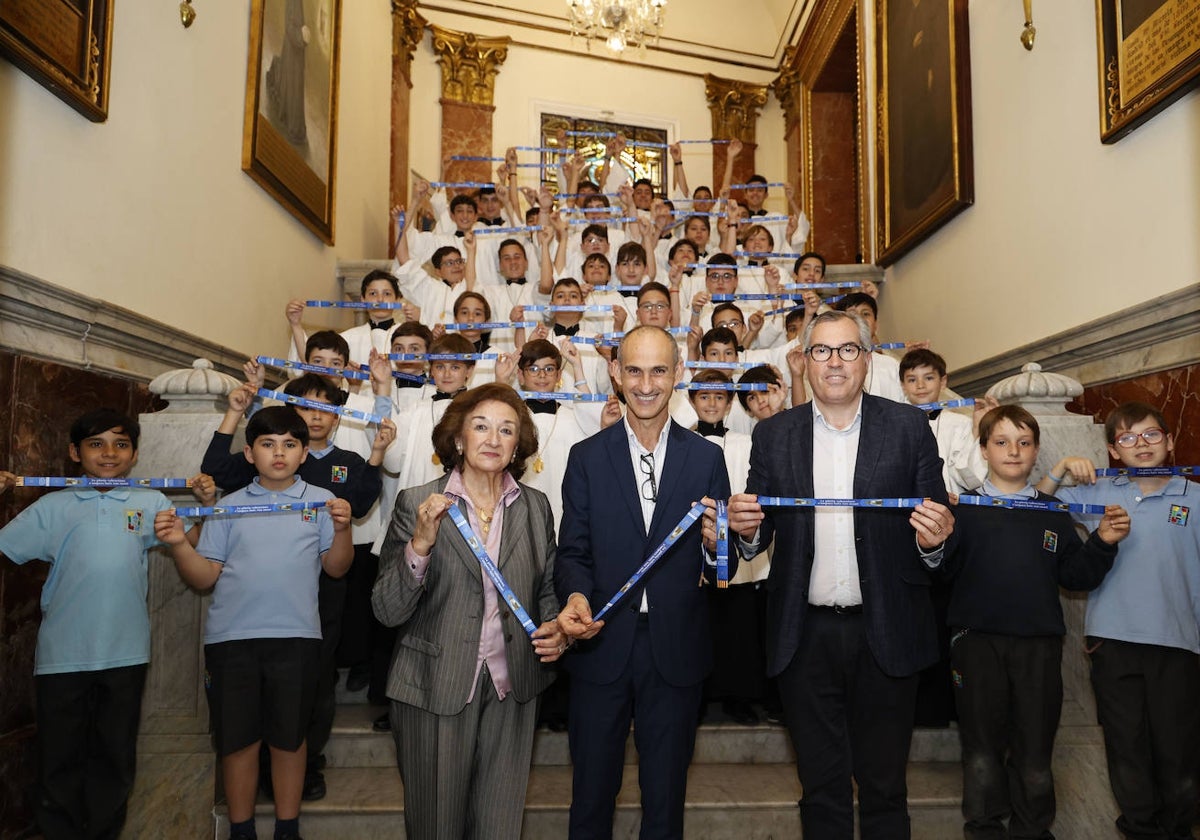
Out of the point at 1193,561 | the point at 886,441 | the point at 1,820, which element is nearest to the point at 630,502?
the point at 886,441

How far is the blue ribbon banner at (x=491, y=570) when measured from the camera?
2758 millimetres

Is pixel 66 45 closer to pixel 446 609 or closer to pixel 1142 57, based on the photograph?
pixel 446 609

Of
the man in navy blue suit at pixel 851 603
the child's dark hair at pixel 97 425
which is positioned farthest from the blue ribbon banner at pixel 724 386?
the child's dark hair at pixel 97 425

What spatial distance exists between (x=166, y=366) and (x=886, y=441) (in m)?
4.42

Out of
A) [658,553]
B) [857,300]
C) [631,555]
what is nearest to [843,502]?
[658,553]

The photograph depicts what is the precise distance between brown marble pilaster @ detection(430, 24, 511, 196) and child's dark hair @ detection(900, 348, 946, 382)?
9749 mm

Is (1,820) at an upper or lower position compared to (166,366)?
lower

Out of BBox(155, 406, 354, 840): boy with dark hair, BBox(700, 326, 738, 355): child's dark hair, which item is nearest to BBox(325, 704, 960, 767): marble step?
BBox(155, 406, 354, 840): boy with dark hair

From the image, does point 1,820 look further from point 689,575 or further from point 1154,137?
point 1154,137

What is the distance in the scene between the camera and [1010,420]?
390cm

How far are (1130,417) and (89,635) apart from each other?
476cm

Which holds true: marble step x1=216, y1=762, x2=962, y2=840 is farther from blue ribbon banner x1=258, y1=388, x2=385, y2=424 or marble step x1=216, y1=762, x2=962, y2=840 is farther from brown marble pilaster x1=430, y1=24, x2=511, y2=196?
brown marble pilaster x1=430, y1=24, x2=511, y2=196

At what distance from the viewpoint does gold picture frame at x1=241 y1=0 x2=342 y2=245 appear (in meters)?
6.86

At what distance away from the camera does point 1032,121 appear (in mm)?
6363
